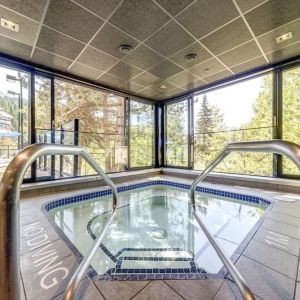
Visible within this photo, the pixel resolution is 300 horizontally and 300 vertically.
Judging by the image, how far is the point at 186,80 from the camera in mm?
4371

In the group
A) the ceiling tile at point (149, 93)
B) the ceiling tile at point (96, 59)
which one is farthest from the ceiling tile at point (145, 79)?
the ceiling tile at point (96, 59)

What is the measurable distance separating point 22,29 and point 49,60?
906 mm

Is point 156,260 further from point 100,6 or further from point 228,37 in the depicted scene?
point 228,37

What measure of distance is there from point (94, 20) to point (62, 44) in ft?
2.84

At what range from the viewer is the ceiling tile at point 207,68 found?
3.50m

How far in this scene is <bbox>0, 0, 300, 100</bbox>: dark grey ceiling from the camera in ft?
6.98

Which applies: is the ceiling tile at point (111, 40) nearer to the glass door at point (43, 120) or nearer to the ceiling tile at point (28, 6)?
the ceiling tile at point (28, 6)

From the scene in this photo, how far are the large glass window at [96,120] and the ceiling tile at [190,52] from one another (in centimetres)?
243

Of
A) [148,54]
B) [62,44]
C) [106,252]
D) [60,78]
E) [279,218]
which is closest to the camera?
[106,252]

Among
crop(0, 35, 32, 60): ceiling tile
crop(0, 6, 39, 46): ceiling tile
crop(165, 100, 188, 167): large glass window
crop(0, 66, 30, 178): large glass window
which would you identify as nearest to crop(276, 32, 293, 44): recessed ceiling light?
crop(165, 100, 188, 167): large glass window

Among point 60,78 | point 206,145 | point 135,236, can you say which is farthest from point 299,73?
point 60,78

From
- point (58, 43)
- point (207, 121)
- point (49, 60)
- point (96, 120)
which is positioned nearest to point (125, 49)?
point (58, 43)

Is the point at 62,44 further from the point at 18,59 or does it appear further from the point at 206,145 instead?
the point at 206,145

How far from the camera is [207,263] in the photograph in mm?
1676
